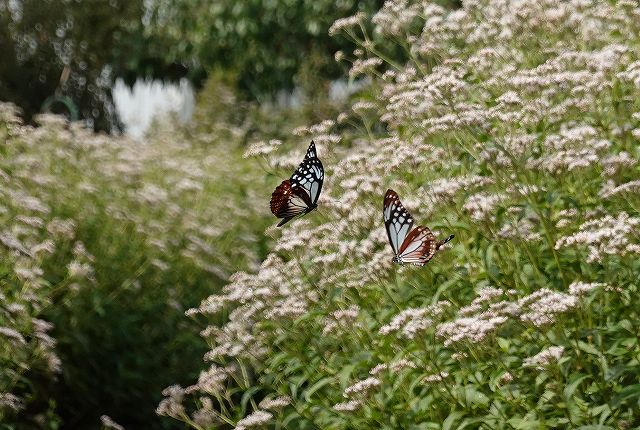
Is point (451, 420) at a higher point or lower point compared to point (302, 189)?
lower

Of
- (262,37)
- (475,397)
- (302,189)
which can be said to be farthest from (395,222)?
(262,37)

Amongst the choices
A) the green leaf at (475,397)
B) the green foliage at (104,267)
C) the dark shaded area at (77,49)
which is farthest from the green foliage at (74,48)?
the green leaf at (475,397)

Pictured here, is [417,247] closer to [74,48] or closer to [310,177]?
[310,177]

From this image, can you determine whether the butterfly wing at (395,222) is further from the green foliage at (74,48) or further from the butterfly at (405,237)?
the green foliage at (74,48)

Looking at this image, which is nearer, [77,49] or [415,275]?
[415,275]

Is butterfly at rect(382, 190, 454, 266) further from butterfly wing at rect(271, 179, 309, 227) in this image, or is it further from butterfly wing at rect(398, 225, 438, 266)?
butterfly wing at rect(271, 179, 309, 227)

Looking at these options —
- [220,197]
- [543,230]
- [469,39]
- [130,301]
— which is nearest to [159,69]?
[220,197]

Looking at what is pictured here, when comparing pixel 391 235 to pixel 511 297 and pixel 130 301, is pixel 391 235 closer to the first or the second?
pixel 511 297
